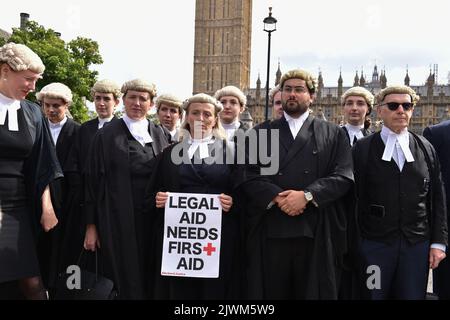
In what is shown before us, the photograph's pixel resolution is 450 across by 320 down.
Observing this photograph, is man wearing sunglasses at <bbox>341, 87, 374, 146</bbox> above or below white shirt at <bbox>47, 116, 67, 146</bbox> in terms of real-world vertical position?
above

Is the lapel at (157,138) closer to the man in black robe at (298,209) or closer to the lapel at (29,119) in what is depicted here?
the man in black robe at (298,209)

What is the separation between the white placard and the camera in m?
4.35

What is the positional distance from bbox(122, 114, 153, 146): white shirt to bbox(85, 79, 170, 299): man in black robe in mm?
26

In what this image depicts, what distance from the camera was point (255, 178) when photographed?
4273 mm

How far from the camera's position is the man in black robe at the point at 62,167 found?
5453 millimetres

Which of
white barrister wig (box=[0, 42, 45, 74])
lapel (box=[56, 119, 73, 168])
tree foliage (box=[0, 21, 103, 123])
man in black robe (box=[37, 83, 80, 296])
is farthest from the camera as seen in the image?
tree foliage (box=[0, 21, 103, 123])

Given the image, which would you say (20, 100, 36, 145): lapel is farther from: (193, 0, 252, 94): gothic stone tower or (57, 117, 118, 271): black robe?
(193, 0, 252, 94): gothic stone tower

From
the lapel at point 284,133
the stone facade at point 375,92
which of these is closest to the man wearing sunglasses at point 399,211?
the lapel at point 284,133

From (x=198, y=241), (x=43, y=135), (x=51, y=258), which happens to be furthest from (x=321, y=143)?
(x=51, y=258)

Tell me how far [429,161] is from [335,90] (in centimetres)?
10679

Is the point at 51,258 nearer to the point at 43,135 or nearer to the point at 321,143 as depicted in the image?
the point at 43,135

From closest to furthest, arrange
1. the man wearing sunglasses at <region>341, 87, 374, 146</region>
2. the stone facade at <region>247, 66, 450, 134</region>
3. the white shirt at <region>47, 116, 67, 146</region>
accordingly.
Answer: the white shirt at <region>47, 116, 67, 146</region> < the man wearing sunglasses at <region>341, 87, 374, 146</region> < the stone facade at <region>247, 66, 450, 134</region>

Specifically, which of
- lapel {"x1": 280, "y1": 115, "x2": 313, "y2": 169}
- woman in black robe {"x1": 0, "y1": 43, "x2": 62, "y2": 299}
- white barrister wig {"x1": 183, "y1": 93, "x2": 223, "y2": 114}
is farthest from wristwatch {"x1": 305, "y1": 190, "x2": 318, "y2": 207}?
woman in black robe {"x1": 0, "y1": 43, "x2": 62, "y2": 299}

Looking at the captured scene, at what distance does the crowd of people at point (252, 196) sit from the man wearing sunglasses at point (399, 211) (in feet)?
0.04
